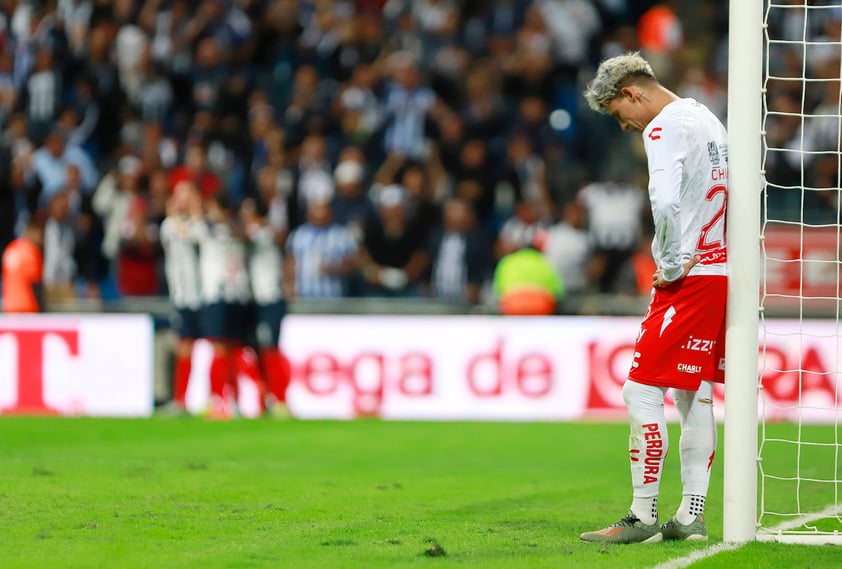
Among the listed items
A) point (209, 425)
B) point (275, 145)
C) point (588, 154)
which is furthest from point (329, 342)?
point (588, 154)

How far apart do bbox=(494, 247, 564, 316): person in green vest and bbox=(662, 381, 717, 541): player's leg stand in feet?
28.8

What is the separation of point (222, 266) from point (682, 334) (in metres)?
9.35

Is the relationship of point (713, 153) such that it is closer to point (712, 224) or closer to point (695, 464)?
point (712, 224)

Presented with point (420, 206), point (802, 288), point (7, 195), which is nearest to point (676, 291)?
point (802, 288)

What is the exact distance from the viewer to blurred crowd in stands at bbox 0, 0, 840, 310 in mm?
16453

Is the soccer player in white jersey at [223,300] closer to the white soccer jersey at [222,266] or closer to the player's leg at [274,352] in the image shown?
the white soccer jersey at [222,266]

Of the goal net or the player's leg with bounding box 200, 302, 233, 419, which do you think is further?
the player's leg with bounding box 200, 302, 233, 419

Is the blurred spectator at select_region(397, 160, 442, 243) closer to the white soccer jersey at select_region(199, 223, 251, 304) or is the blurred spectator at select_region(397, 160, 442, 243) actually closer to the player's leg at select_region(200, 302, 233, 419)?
the white soccer jersey at select_region(199, 223, 251, 304)

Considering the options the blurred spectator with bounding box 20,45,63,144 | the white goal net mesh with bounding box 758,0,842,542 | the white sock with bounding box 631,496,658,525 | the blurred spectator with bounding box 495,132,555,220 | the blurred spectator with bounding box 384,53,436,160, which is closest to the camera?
the white sock with bounding box 631,496,658,525

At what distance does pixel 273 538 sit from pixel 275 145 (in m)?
12.4

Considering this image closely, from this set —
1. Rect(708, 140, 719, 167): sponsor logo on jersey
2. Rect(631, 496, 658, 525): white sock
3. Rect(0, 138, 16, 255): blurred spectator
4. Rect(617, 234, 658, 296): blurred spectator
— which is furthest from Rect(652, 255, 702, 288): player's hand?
Rect(0, 138, 16, 255): blurred spectator

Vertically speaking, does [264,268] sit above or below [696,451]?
above

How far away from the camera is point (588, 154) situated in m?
18.2

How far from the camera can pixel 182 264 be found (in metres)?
14.9
